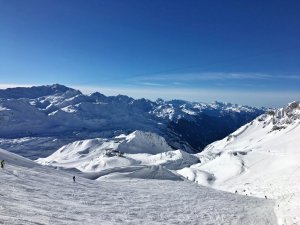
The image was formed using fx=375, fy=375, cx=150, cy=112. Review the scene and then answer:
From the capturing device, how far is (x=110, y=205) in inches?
1655

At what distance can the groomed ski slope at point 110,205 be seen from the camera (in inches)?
1204

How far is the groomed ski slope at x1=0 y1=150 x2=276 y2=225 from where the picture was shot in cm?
3059

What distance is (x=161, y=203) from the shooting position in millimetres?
47656

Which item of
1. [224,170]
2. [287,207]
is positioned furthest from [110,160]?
[287,207]

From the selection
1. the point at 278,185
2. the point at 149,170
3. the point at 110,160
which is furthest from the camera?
the point at 110,160

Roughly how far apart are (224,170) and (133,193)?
7711cm

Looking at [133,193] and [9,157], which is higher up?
[9,157]

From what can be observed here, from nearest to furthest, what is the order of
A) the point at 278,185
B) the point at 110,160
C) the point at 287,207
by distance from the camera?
1. the point at 287,207
2. the point at 278,185
3. the point at 110,160

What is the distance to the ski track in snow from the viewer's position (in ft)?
100

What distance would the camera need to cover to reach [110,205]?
42.0 metres

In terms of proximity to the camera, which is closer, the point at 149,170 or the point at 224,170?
the point at 149,170

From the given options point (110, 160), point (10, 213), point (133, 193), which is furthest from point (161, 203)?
point (110, 160)

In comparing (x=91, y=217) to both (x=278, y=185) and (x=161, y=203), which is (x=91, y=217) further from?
(x=278, y=185)

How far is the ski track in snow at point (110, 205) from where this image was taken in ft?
100
